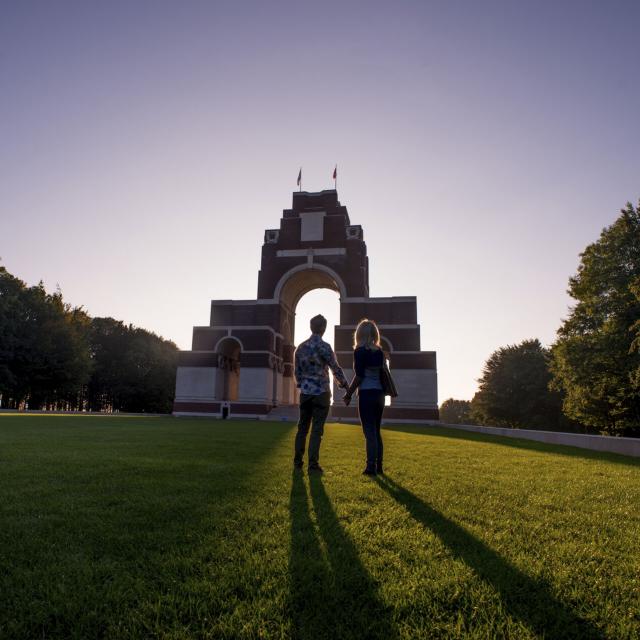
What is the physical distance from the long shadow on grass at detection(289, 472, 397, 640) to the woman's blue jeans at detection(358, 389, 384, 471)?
107 inches

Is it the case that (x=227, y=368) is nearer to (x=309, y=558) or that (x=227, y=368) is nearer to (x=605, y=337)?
(x=605, y=337)

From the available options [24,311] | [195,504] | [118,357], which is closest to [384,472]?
[195,504]

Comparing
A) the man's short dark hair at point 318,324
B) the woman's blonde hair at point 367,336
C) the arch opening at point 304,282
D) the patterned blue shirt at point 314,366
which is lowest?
the patterned blue shirt at point 314,366

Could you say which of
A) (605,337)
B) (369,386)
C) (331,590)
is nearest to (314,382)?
(369,386)

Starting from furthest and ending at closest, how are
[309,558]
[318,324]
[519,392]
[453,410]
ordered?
[453,410]
[519,392]
[318,324]
[309,558]

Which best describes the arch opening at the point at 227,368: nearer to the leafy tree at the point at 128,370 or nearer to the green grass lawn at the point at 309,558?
the leafy tree at the point at 128,370

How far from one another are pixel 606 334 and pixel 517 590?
25.1 metres

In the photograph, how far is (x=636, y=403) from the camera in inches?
980

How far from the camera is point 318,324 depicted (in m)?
7.10

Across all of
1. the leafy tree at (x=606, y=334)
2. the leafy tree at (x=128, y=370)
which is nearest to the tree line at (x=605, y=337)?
the leafy tree at (x=606, y=334)

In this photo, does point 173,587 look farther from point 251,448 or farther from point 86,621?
point 251,448

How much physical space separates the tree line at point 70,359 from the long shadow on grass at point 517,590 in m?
43.3

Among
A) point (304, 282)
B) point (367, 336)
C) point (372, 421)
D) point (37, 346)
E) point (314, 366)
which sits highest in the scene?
point (304, 282)

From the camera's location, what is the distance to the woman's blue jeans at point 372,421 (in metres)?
6.25
